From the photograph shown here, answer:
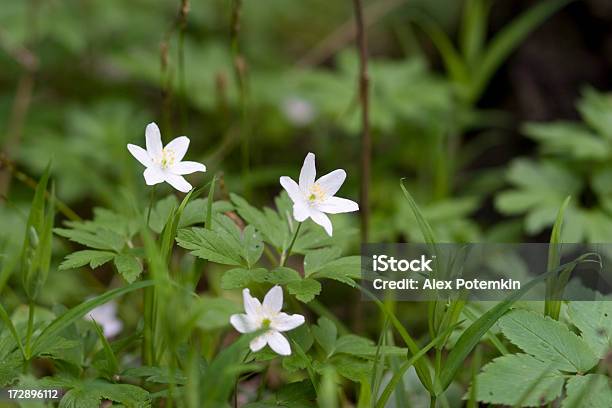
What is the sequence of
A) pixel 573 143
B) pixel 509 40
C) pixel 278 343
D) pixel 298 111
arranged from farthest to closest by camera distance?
pixel 298 111 → pixel 509 40 → pixel 573 143 → pixel 278 343

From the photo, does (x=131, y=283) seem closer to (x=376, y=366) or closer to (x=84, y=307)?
(x=84, y=307)

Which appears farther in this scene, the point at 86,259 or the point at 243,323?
the point at 86,259

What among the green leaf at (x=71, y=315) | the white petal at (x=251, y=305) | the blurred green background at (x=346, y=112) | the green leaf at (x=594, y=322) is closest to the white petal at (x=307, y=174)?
the white petal at (x=251, y=305)

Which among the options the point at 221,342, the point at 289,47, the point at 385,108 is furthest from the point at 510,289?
the point at 289,47

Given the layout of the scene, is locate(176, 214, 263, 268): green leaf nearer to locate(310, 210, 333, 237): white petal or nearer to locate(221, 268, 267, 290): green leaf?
locate(221, 268, 267, 290): green leaf

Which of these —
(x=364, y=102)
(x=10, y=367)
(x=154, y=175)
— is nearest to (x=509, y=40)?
(x=364, y=102)

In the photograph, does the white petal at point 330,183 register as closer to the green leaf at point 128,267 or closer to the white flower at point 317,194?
the white flower at point 317,194

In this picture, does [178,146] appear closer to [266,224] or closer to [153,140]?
[153,140]

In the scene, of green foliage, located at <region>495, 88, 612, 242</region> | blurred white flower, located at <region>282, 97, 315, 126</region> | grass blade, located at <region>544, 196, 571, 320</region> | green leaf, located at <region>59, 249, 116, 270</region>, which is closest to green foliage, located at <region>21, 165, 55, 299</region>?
green leaf, located at <region>59, 249, 116, 270</region>
